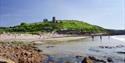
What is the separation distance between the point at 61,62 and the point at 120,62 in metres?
7.53

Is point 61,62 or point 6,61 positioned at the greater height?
point 6,61

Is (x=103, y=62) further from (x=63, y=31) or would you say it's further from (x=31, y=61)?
(x=63, y=31)

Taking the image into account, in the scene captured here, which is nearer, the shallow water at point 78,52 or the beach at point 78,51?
the beach at point 78,51

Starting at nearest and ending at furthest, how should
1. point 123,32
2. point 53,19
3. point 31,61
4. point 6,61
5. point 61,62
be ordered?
point 6,61, point 31,61, point 61,62, point 123,32, point 53,19

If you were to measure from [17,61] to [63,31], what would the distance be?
12956 cm

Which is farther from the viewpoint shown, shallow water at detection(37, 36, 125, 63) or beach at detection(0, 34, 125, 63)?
shallow water at detection(37, 36, 125, 63)

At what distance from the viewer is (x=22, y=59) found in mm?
22031

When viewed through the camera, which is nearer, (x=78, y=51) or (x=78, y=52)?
(x=78, y=52)

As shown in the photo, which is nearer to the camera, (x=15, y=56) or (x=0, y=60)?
(x=0, y=60)

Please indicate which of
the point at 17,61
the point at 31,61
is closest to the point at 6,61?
the point at 17,61

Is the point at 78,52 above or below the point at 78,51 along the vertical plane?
above

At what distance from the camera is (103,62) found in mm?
27062

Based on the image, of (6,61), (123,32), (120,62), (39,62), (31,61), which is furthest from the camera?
(123,32)

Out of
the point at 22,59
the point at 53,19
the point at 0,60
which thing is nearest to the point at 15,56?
the point at 22,59
